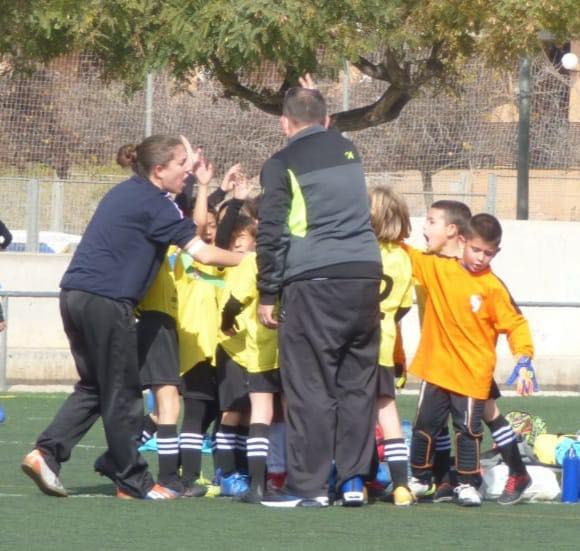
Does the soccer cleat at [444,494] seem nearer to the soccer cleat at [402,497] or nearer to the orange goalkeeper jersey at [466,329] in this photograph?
the soccer cleat at [402,497]

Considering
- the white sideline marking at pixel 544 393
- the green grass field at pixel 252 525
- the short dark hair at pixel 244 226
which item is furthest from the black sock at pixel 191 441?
the white sideline marking at pixel 544 393

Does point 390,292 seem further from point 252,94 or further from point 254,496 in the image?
point 252,94

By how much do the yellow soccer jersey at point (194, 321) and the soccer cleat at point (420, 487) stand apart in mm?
1267

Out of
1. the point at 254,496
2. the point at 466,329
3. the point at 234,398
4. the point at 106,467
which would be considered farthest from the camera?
the point at 234,398

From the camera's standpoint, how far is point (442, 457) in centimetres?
851

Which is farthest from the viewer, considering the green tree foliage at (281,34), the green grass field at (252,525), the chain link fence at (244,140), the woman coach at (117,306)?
the chain link fence at (244,140)

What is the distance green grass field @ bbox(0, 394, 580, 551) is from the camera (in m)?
6.59

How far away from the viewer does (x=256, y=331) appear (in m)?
8.16

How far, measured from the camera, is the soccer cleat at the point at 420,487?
8258mm

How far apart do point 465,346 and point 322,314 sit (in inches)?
36.0

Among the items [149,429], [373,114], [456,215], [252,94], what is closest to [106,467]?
[456,215]

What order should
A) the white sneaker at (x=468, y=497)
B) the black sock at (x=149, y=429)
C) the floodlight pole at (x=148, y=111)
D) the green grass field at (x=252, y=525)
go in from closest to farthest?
the green grass field at (x=252, y=525) → the white sneaker at (x=468, y=497) → the black sock at (x=149, y=429) → the floodlight pole at (x=148, y=111)

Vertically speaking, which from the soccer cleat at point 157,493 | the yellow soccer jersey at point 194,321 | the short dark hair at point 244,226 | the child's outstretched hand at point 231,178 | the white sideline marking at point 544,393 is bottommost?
the white sideline marking at point 544,393

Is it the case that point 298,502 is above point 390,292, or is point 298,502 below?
below
